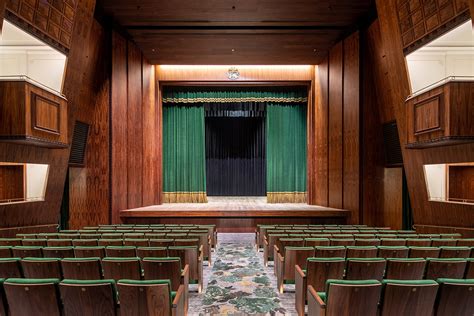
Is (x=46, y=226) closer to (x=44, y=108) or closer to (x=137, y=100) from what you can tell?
(x=44, y=108)

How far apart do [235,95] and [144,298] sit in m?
10.8

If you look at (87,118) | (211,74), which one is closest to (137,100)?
(87,118)

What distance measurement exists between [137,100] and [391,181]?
24.1 ft

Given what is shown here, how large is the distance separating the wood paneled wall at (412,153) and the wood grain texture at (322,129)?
120 inches

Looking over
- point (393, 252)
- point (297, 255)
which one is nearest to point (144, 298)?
point (297, 255)

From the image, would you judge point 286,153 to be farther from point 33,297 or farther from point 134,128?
point 33,297

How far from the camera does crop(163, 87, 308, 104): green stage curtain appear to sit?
12.5 meters

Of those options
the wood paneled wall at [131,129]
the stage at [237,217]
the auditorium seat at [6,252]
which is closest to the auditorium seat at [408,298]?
the auditorium seat at [6,252]

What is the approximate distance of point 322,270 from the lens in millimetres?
3057

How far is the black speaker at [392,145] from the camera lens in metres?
7.89

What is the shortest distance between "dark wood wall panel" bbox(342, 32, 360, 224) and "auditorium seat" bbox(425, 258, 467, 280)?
546 centimetres

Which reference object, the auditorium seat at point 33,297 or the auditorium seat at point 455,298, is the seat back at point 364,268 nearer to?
the auditorium seat at point 455,298

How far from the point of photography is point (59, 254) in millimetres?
3574

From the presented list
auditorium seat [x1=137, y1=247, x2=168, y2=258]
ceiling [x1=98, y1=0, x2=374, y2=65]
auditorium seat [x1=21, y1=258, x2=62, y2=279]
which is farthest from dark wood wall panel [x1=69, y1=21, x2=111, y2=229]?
auditorium seat [x1=21, y1=258, x2=62, y2=279]
